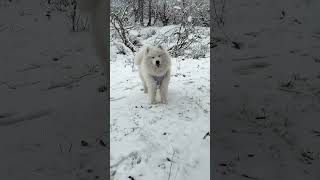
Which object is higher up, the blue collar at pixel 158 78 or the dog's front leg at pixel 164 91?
the blue collar at pixel 158 78

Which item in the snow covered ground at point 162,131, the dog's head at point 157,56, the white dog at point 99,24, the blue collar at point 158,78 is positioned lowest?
the snow covered ground at point 162,131

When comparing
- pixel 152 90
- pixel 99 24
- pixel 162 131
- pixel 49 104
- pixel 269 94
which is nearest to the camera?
pixel 162 131

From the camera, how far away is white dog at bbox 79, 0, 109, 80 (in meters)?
5.54

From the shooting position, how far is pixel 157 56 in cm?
498

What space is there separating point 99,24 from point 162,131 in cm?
252

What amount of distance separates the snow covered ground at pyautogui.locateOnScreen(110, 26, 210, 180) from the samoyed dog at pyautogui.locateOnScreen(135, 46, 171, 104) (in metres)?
0.17

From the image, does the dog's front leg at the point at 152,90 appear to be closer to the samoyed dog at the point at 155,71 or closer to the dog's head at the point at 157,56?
the samoyed dog at the point at 155,71

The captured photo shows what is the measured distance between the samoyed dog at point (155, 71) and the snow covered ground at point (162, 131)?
0.17 meters

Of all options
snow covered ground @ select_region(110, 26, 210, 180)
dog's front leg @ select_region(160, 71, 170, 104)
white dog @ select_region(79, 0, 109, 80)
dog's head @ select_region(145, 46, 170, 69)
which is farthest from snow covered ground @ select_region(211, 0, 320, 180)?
white dog @ select_region(79, 0, 109, 80)

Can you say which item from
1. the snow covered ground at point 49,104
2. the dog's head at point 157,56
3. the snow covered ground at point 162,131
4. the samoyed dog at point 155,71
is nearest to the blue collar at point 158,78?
the samoyed dog at point 155,71

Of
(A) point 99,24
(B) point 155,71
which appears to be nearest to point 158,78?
(B) point 155,71

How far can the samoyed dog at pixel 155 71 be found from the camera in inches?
193

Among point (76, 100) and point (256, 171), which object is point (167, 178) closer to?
point (256, 171)

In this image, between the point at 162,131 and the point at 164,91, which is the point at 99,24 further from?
the point at 162,131
